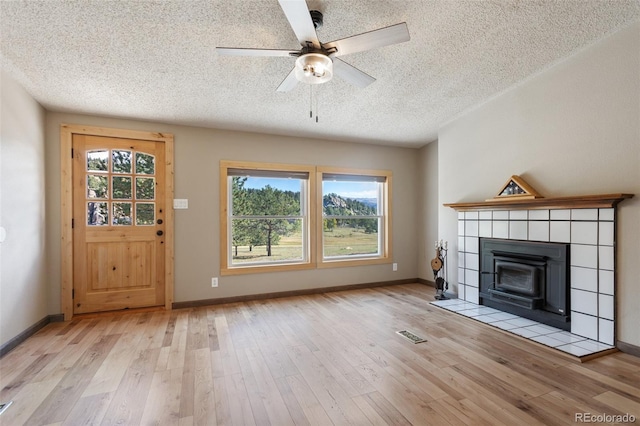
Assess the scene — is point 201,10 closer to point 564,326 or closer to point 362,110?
point 362,110

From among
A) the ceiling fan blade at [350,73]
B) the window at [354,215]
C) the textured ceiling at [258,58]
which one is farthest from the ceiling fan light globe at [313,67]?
the window at [354,215]

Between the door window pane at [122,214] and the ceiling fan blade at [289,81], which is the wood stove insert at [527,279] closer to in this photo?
the ceiling fan blade at [289,81]

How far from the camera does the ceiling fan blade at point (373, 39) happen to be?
1.71m

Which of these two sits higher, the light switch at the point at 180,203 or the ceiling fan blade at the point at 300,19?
the ceiling fan blade at the point at 300,19

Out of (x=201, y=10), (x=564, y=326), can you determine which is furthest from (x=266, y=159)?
(x=564, y=326)

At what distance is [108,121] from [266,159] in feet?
6.26

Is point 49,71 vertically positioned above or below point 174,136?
above

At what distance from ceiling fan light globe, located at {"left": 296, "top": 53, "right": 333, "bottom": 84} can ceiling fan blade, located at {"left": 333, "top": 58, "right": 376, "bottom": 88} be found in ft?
0.37

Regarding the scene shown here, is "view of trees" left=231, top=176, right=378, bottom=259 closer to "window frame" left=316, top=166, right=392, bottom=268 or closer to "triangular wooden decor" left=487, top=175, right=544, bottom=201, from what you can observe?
"window frame" left=316, top=166, right=392, bottom=268

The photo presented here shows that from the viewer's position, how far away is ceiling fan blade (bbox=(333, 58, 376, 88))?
6.86 ft

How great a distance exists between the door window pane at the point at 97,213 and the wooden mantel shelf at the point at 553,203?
14.3 feet

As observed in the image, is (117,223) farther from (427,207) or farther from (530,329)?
(530,329)

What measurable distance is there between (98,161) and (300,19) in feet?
10.4

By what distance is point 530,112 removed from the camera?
10.5ft
